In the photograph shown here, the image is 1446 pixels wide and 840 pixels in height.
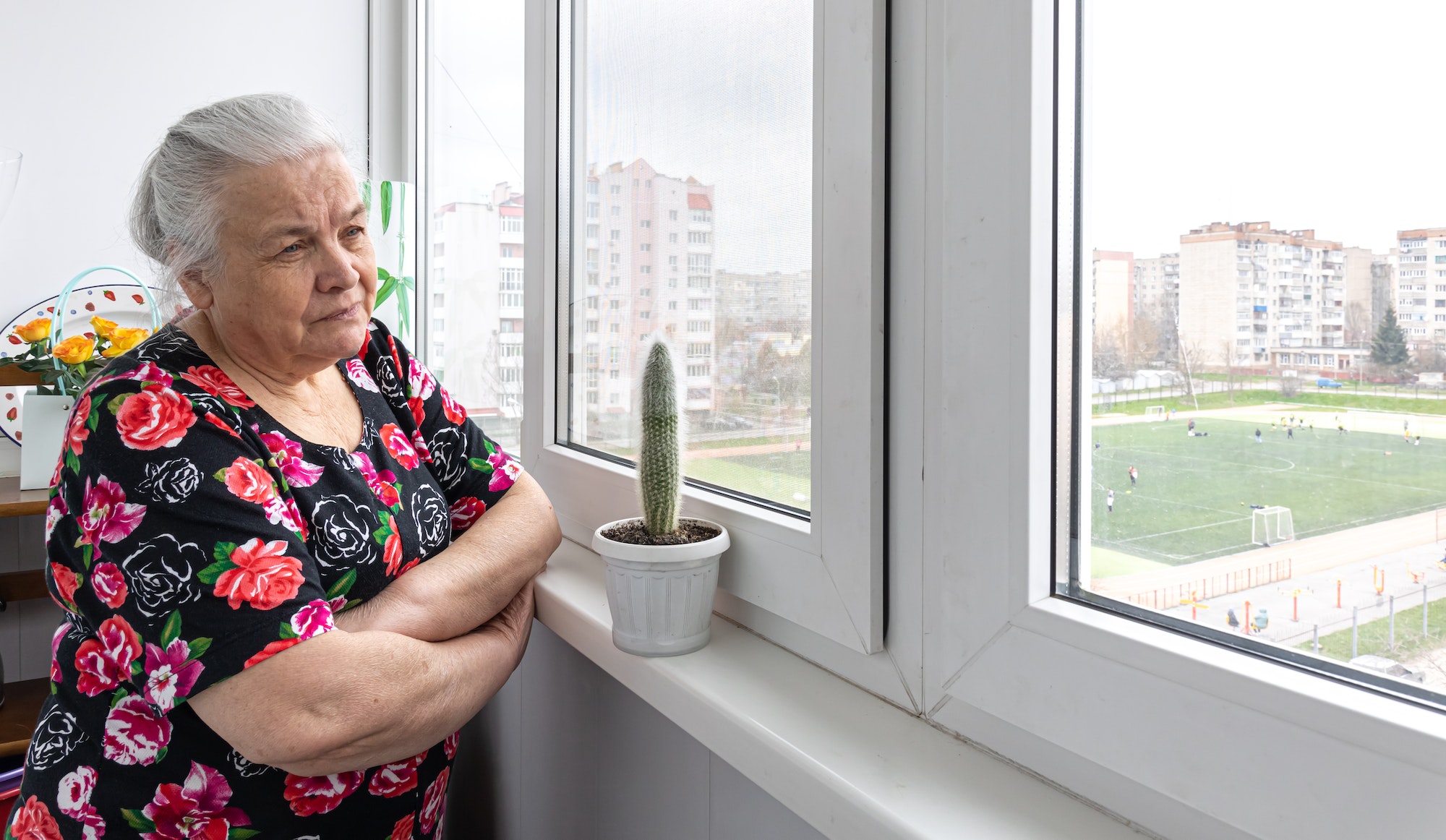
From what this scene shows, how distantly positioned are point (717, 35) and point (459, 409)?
25.7 inches

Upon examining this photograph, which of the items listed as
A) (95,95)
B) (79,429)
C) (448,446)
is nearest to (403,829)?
(448,446)

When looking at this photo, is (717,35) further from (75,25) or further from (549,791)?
(75,25)

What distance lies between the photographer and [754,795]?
884 mm

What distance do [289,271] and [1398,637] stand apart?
1041mm

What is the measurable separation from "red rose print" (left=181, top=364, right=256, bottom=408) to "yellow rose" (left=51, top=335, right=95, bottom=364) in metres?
0.96

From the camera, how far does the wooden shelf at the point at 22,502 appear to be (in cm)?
157

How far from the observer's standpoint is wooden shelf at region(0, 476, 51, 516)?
157cm

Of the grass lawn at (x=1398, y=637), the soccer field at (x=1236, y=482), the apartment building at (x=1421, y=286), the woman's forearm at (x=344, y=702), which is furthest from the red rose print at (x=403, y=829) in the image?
the apartment building at (x=1421, y=286)

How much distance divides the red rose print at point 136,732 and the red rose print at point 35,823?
131 mm

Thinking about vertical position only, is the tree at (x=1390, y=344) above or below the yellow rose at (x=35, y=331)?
below

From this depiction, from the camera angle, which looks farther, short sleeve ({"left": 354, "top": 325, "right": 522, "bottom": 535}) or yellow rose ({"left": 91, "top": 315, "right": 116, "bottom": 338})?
yellow rose ({"left": 91, "top": 315, "right": 116, "bottom": 338})

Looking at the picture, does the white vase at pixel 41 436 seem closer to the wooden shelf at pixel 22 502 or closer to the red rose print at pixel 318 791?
the wooden shelf at pixel 22 502

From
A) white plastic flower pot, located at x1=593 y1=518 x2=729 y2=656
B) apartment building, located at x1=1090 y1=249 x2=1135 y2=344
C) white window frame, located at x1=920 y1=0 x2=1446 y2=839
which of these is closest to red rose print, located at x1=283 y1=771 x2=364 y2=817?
white plastic flower pot, located at x1=593 y1=518 x2=729 y2=656

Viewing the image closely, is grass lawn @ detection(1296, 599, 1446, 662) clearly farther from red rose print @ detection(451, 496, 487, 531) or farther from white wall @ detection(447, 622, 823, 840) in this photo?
red rose print @ detection(451, 496, 487, 531)
